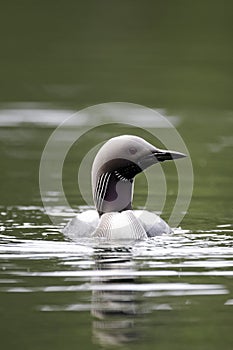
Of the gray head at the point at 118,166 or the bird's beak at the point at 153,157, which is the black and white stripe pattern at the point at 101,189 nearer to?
the gray head at the point at 118,166

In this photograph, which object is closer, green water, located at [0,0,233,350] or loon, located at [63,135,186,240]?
green water, located at [0,0,233,350]

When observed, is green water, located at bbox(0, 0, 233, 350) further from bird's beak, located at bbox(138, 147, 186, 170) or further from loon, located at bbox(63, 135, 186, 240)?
bird's beak, located at bbox(138, 147, 186, 170)

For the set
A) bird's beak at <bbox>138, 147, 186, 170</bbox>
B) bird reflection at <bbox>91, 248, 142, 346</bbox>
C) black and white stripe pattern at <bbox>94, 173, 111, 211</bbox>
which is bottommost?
bird reflection at <bbox>91, 248, 142, 346</bbox>

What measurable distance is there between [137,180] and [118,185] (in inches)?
101

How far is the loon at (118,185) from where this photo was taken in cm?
969

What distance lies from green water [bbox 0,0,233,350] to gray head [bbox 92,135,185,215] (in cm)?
46

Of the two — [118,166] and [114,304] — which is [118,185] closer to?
[118,166]

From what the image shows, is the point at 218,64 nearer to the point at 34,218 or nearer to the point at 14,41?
the point at 14,41

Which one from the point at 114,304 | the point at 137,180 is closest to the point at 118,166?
the point at 114,304

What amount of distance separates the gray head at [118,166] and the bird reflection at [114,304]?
918 millimetres

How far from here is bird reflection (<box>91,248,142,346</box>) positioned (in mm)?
7027

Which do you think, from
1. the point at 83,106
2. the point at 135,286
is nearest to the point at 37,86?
the point at 83,106

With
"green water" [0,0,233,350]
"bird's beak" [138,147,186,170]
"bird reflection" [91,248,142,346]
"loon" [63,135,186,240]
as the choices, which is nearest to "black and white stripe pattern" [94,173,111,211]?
"loon" [63,135,186,240]

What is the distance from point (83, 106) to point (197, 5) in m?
10.7
